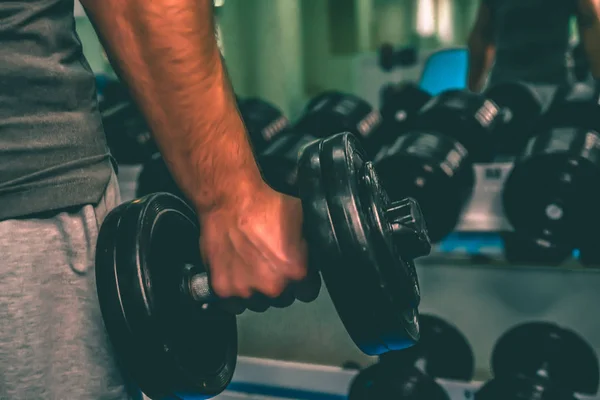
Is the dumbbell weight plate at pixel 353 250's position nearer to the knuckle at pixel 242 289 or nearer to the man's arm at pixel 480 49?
the knuckle at pixel 242 289

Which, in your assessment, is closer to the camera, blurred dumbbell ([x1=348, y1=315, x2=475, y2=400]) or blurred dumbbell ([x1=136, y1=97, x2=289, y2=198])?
blurred dumbbell ([x1=348, y1=315, x2=475, y2=400])

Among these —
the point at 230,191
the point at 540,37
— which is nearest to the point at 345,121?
the point at 540,37

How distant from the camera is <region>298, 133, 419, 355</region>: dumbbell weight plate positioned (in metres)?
0.50

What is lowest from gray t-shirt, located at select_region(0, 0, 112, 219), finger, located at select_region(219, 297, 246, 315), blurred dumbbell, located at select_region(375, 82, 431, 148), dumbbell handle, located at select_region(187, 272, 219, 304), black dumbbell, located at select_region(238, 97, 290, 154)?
blurred dumbbell, located at select_region(375, 82, 431, 148)

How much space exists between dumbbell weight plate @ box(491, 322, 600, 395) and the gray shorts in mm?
896

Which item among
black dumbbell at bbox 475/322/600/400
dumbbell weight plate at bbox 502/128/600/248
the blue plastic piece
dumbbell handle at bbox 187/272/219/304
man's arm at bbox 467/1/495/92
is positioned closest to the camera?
dumbbell handle at bbox 187/272/219/304

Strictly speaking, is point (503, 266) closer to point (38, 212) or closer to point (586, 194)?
point (586, 194)

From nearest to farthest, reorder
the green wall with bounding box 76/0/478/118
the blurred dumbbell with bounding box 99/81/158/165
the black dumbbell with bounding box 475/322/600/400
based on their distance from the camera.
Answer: the black dumbbell with bounding box 475/322/600/400
the blurred dumbbell with bounding box 99/81/158/165
the green wall with bounding box 76/0/478/118

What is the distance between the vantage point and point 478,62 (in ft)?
6.98

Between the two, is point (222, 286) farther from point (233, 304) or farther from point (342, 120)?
point (342, 120)

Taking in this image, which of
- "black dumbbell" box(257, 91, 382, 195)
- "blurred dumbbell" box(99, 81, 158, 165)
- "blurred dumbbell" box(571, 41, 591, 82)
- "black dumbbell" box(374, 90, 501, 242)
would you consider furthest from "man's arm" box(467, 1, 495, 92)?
"blurred dumbbell" box(99, 81, 158, 165)

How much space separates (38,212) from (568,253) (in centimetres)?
103

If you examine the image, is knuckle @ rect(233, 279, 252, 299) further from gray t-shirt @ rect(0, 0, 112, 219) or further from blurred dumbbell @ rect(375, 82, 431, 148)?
blurred dumbbell @ rect(375, 82, 431, 148)

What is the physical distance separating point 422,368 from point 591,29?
1.06m
